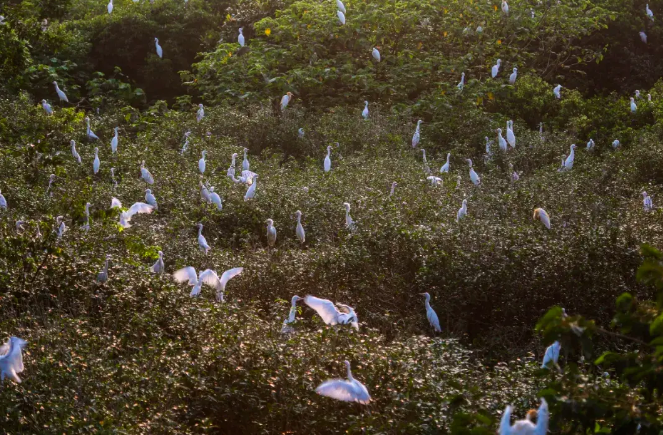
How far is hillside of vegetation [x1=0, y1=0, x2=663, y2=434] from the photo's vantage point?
3.64m

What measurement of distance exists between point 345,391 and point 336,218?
4069 mm

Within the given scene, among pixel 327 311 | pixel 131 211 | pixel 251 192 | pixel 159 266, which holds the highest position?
pixel 251 192

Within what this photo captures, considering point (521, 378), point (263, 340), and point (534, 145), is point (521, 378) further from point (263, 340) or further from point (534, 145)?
point (534, 145)

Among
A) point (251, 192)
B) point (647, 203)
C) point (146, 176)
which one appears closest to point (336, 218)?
point (251, 192)

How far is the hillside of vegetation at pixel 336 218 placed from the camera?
3645 millimetres

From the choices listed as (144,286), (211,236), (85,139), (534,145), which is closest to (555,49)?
(534,145)

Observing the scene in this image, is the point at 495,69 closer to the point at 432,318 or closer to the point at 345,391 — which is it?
the point at 432,318

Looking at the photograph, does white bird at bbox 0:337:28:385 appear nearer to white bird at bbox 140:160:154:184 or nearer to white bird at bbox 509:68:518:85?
white bird at bbox 140:160:154:184

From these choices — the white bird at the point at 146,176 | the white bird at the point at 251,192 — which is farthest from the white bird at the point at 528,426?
the white bird at the point at 146,176

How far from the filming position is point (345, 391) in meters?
3.49

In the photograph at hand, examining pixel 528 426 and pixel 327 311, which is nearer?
pixel 528 426

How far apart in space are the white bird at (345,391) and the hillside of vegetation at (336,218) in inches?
5.3

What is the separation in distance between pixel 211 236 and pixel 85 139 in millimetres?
4455

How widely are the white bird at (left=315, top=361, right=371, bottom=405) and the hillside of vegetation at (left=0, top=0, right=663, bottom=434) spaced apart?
13 cm
